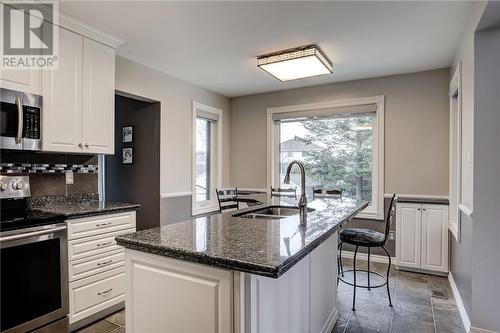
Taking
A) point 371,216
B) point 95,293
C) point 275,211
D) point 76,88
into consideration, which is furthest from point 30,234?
point 371,216

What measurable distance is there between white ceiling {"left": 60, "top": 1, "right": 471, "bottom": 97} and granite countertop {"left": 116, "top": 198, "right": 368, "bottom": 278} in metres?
1.65

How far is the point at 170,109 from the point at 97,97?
122 cm

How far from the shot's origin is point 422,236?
11.6ft

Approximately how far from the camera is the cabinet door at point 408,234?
3.56 m

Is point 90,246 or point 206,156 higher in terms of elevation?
point 206,156

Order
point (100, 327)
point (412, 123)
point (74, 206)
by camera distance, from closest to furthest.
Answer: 1. point (100, 327)
2. point (74, 206)
3. point (412, 123)

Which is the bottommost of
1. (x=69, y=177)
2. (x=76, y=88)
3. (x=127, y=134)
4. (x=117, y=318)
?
(x=117, y=318)

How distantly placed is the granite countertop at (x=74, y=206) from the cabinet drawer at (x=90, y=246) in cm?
20

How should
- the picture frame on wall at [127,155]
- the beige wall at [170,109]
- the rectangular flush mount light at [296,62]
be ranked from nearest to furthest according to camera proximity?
the rectangular flush mount light at [296,62] → the beige wall at [170,109] → the picture frame on wall at [127,155]

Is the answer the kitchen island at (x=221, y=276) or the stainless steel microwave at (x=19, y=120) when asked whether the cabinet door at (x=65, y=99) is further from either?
the kitchen island at (x=221, y=276)

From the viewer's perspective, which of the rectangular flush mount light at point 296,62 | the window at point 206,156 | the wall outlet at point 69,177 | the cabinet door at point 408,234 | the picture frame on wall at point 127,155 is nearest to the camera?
the wall outlet at point 69,177

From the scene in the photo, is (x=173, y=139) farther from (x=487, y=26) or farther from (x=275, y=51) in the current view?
(x=487, y=26)

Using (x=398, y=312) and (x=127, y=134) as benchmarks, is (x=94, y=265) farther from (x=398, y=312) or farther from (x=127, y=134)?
(x=398, y=312)

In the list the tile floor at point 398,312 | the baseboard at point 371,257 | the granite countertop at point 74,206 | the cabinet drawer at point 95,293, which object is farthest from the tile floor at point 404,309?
the granite countertop at point 74,206
